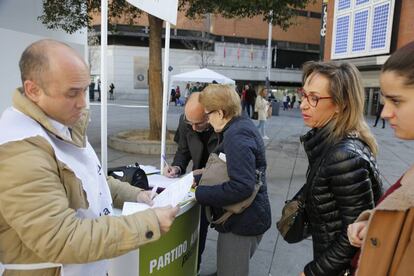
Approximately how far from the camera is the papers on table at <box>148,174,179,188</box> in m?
2.75

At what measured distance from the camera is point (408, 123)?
3.90 feet

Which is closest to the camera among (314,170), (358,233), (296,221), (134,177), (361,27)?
(358,233)

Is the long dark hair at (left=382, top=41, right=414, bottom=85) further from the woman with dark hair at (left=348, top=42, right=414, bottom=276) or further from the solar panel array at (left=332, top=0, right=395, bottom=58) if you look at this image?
the solar panel array at (left=332, top=0, right=395, bottom=58)

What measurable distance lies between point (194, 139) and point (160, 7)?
44.9 inches

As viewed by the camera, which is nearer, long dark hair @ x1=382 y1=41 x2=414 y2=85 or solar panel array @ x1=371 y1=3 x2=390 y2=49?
long dark hair @ x1=382 y1=41 x2=414 y2=85

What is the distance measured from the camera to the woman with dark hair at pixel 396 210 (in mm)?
1119

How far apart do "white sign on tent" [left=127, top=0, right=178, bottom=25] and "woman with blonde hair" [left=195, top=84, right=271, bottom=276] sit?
776 mm

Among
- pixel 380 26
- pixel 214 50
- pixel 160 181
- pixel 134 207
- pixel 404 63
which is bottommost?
pixel 160 181

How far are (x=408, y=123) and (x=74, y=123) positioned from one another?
48.2 inches

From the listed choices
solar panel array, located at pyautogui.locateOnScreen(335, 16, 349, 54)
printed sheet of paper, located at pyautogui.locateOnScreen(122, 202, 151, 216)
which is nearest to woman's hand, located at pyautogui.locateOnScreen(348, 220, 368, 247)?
printed sheet of paper, located at pyautogui.locateOnScreen(122, 202, 151, 216)

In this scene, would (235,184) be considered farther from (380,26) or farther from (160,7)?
(380,26)

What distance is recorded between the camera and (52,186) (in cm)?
119

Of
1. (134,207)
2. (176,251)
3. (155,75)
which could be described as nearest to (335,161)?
(134,207)

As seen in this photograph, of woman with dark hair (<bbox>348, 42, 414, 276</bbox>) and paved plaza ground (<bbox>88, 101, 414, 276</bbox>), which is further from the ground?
woman with dark hair (<bbox>348, 42, 414, 276</bbox>)
